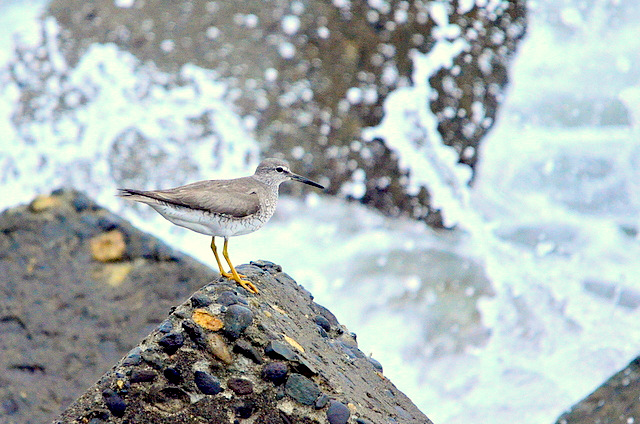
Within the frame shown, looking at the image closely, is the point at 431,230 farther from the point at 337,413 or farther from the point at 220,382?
the point at 220,382

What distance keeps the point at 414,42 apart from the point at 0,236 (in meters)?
6.33

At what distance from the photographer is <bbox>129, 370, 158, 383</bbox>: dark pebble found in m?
3.49

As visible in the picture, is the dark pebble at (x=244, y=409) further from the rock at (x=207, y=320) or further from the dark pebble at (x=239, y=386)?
the rock at (x=207, y=320)

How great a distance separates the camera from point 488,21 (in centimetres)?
1172

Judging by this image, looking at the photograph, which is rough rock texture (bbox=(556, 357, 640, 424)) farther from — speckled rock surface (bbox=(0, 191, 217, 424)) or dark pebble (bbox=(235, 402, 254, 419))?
dark pebble (bbox=(235, 402, 254, 419))

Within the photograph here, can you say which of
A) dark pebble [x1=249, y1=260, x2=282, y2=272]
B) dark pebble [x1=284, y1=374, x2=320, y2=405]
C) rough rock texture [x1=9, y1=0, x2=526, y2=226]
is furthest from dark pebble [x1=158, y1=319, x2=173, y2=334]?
rough rock texture [x1=9, y1=0, x2=526, y2=226]

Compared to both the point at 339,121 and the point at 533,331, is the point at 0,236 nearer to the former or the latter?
the point at 339,121

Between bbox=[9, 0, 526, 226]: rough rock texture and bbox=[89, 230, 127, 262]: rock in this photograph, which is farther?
bbox=[9, 0, 526, 226]: rough rock texture

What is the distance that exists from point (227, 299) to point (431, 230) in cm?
776

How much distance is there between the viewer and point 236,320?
3.61 metres

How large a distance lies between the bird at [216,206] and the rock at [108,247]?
223cm

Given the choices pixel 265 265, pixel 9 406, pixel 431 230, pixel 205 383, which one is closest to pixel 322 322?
pixel 265 265

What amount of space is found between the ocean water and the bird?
513cm

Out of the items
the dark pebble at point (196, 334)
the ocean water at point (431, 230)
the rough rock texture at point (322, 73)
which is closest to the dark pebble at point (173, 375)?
the dark pebble at point (196, 334)
